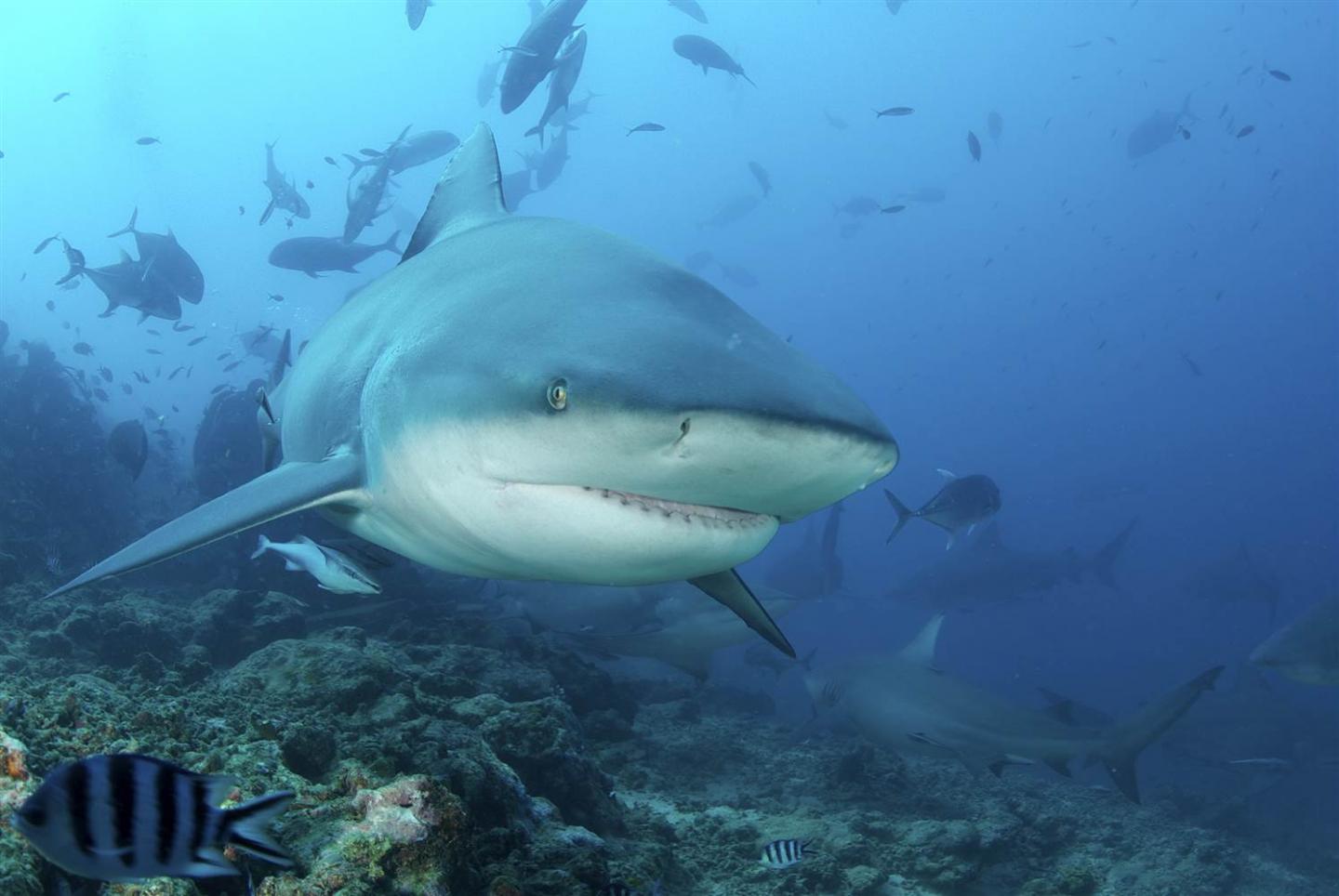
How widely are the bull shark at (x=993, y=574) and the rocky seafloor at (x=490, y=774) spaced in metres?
15.8

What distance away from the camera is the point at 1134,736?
8.00 meters

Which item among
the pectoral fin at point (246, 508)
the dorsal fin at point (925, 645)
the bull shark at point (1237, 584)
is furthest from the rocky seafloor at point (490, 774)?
the bull shark at point (1237, 584)

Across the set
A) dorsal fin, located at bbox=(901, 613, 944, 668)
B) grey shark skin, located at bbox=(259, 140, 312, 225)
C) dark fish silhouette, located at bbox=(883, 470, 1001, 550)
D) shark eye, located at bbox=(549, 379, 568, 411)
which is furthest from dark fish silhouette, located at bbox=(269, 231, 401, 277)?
shark eye, located at bbox=(549, 379, 568, 411)

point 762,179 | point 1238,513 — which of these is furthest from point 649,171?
point 1238,513

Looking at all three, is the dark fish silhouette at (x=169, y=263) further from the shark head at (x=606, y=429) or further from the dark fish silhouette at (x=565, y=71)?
the shark head at (x=606, y=429)

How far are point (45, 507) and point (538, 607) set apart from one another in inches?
280

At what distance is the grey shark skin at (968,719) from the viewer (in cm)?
796

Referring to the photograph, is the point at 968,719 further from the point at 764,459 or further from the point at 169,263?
the point at 169,263

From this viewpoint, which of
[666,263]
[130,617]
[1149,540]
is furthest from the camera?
[1149,540]

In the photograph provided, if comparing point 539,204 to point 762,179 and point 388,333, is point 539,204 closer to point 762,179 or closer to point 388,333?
point 762,179

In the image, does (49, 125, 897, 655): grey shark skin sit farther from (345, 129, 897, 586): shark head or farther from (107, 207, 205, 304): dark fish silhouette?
(107, 207, 205, 304): dark fish silhouette

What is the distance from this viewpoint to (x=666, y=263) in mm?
2812

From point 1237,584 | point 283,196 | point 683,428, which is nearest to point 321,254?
point 283,196

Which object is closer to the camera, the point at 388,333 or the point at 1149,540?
the point at 388,333
